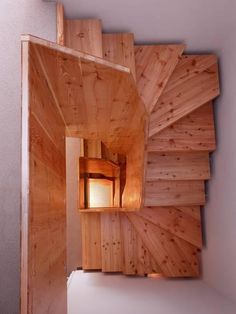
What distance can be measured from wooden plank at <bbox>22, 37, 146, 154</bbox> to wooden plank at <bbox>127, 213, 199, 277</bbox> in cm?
140

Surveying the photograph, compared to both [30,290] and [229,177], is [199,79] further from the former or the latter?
[30,290]

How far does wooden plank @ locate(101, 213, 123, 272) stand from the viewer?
12.7 ft

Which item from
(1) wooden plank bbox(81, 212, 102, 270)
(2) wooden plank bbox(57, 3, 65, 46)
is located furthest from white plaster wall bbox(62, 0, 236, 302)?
(1) wooden plank bbox(81, 212, 102, 270)

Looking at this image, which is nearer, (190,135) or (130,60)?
(130,60)

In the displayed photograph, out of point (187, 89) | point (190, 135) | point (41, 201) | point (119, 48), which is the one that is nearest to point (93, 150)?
point (190, 135)

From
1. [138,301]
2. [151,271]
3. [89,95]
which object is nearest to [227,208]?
[138,301]

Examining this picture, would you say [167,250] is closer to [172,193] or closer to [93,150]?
[172,193]

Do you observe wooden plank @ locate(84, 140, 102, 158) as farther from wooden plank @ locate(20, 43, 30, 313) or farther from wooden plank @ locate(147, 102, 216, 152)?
wooden plank @ locate(20, 43, 30, 313)

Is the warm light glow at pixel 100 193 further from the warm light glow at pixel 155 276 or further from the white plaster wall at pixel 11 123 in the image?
the white plaster wall at pixel 11 123

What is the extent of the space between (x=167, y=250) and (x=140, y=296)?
2.90ft

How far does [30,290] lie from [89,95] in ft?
3.28

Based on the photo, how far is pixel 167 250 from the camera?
379cm

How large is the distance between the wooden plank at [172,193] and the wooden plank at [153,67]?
961 mm

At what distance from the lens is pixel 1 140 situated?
6.20 feet
